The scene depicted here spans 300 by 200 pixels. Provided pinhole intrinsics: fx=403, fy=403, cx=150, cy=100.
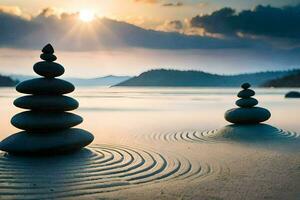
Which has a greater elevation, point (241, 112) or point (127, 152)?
point (241, 112)

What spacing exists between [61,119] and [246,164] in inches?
245

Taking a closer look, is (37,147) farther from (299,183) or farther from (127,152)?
(299,183)

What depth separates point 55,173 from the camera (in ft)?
35.9

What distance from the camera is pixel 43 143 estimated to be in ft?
42.5

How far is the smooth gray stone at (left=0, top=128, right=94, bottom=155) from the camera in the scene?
507 inches

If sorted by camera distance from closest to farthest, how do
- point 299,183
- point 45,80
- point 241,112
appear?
1. point 299,183
2. point 45,80
3. point 241,112

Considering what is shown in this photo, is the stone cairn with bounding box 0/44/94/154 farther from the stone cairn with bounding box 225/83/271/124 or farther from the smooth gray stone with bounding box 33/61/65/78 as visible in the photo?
the stone cairn with bounding box 225/83/271/124

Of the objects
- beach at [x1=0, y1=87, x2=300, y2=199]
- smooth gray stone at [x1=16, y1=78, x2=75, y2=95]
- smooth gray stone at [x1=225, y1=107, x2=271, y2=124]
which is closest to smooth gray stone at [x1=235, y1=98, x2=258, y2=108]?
smooth gray stone at [x1=225, y1=107, x2=271, y2=124]

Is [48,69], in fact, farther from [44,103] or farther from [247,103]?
[247,103]

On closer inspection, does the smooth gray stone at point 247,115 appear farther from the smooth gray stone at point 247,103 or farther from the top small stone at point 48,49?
the top small stone at point 48,49

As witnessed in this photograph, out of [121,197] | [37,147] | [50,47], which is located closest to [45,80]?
[50,47]

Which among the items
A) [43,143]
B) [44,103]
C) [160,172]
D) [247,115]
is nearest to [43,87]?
[44,103]

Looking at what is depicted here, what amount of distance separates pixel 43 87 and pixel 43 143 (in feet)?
6.37

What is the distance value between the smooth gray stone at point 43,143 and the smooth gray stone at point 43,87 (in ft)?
4.66
